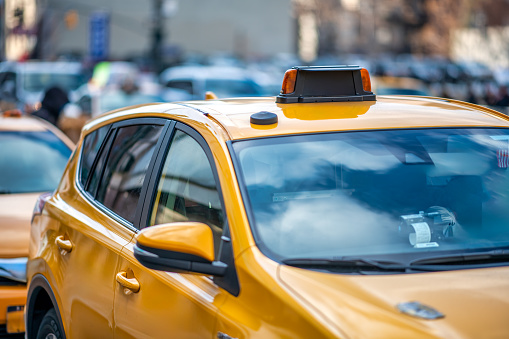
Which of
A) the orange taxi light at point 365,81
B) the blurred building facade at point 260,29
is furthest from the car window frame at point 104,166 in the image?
the blurred building facade at point 260,29

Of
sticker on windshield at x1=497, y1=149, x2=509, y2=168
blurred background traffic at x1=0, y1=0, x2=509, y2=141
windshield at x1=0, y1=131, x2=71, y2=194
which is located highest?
sticker on windshield at x1=497, y1=149, x2=509, y2=168

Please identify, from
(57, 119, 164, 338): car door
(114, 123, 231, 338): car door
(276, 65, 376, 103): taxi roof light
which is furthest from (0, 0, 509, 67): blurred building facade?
(114, 123, 231, 338): car door

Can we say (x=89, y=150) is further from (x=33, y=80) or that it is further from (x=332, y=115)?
(x=33, y=80)

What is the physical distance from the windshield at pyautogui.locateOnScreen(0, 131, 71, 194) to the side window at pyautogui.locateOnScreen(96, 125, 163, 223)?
2.67 metres

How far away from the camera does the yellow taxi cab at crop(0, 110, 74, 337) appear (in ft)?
16.6

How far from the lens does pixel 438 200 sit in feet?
9.77

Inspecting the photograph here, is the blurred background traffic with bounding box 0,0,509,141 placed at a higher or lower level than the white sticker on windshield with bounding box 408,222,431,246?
lower

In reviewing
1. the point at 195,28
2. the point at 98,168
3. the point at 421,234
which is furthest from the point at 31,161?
the point at 195,28

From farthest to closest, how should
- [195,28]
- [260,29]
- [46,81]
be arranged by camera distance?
[260,29] → [195,28] → [46,81]

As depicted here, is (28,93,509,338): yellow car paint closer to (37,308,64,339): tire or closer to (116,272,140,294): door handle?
(116,272,140,294): door handle

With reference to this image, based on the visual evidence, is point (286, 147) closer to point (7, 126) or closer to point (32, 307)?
point (32, 307)

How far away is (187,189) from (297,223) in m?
0.62

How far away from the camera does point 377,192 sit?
9.43ft

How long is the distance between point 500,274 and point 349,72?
147 centimetres
